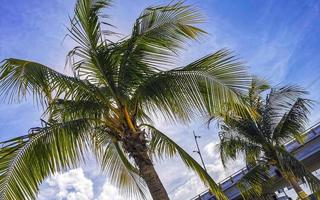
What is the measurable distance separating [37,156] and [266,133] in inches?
374

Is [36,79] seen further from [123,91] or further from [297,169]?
[297,169]

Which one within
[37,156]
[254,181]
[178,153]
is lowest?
[254,181]

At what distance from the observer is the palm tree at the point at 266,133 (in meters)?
11.8

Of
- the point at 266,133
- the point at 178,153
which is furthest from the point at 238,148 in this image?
the point at 178,153

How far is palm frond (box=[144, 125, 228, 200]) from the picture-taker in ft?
18.6

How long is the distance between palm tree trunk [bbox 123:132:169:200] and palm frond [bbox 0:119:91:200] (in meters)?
0.93

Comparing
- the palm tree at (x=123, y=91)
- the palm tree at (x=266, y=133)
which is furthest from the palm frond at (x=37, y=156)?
the palm tree at (x=266, y=133)

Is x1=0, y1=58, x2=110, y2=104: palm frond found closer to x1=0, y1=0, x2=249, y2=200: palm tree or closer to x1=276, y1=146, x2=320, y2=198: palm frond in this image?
x1=0, y1=0, x2=249, y2=200: palm tree

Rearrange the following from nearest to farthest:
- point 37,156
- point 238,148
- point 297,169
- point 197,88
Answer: point 37,156
point 197,88
point 297,169
point 238,148

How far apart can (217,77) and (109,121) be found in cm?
226

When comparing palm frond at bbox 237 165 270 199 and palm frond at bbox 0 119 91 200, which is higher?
palm frond at bbox 0 119 91 200

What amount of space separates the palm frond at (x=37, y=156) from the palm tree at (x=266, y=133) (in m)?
7.51

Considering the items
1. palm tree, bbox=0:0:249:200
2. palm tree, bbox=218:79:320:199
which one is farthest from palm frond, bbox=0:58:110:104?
palm tree, bbox=218:79:320:199

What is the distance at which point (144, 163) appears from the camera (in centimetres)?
561
